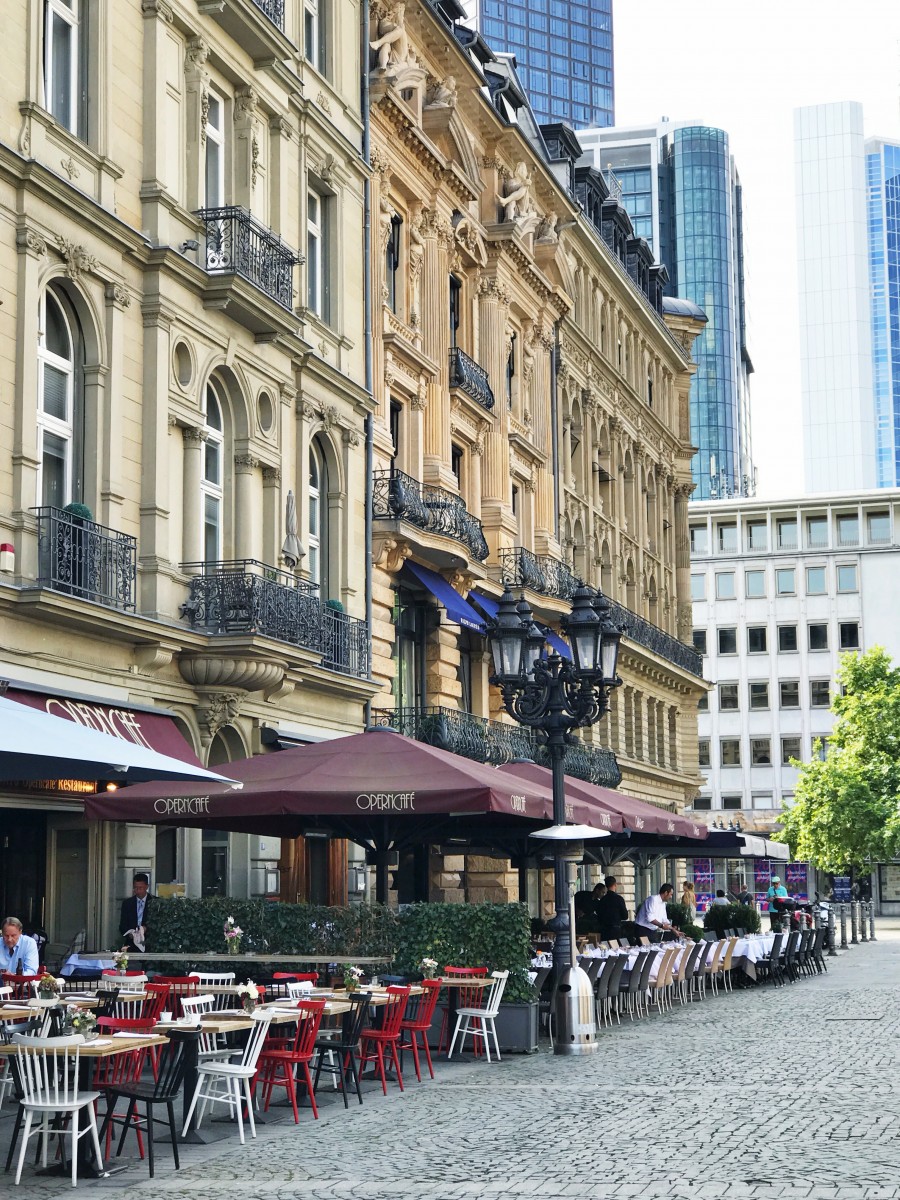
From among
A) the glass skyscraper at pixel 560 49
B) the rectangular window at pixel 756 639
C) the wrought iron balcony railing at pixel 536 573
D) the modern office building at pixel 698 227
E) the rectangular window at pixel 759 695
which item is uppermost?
the glass skyscraper at pixel 560 49

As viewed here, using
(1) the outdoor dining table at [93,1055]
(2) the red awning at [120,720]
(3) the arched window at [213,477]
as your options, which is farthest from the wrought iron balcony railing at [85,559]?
(1) the outdoor dining table at [93,1055]

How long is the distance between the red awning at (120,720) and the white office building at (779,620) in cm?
7371

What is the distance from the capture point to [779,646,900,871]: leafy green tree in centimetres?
6216

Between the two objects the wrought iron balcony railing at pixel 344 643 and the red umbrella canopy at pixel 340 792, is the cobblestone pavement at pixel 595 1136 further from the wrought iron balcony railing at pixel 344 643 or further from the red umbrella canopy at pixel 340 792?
the wrought iron balcony railing at pixel 344 643

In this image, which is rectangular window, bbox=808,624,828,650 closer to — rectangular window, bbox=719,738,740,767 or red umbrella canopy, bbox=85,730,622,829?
rectangular window, bbox=719,738,740,767

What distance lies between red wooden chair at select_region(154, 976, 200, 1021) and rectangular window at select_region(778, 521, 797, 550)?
269 feet

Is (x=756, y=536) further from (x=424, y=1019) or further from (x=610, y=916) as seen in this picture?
(x=424, y=1019)

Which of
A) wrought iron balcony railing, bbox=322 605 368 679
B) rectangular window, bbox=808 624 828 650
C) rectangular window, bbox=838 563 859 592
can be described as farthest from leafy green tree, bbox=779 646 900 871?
wrought iron balcony railing, bbox=322 605 368 679

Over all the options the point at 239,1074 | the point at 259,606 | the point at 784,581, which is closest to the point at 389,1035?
the point at 239,1074

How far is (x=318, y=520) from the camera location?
29531 millimetres

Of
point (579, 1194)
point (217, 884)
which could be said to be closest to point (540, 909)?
point (217, 884)

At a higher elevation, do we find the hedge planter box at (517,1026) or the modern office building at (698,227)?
the modern office building at (698,227)

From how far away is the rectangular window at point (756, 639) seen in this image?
95.4 m

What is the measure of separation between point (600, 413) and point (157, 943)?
34.1 meters
